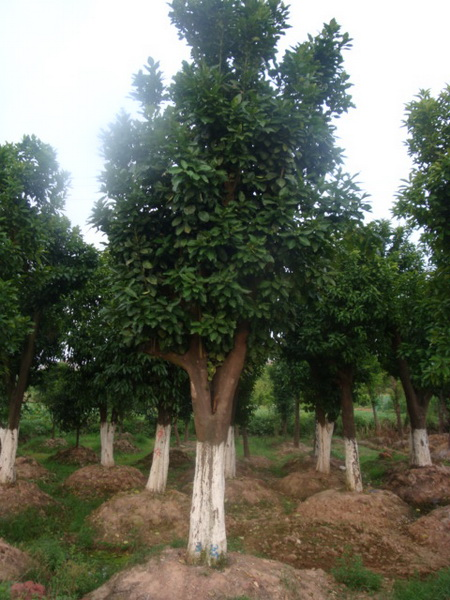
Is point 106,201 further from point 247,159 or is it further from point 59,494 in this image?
point 59,494

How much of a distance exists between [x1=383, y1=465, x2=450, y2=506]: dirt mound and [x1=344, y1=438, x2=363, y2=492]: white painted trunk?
107 inches

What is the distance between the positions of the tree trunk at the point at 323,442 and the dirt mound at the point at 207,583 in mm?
12476

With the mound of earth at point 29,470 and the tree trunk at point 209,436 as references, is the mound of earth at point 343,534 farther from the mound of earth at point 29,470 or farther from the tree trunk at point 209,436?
the mound of earth at point 29,470

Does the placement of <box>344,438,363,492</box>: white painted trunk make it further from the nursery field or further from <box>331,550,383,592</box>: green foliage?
<box>331,550,383,592</box>: green foliage

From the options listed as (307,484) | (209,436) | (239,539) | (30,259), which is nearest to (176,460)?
(307,484)

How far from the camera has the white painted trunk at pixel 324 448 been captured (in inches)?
794

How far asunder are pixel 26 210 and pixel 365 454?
28.3 metres

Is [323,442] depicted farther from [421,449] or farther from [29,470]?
[29,470]

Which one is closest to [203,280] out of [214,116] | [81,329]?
[214,116]

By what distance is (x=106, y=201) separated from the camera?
871 centimetres

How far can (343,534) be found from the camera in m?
12.4

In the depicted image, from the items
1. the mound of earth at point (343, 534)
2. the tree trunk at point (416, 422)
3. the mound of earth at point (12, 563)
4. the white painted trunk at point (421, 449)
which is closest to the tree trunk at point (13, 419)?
the mound of earth at point (12, 563)

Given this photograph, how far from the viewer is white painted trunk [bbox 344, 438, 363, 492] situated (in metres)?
15.3

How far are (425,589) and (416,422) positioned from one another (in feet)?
38.5
